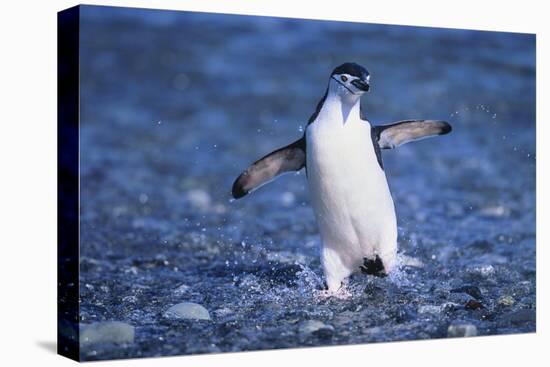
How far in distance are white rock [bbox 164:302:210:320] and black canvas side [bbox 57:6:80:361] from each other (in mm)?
567

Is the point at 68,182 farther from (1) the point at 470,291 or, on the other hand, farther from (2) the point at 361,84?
(1) the point at 470,291

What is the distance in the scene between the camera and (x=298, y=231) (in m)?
7.79

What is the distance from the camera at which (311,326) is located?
5.61m

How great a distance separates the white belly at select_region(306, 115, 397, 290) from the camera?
5.60 meters

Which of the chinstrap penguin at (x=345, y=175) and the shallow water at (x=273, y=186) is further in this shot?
the shallow water at (x=273, y=186)

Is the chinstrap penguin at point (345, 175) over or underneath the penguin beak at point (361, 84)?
underneath

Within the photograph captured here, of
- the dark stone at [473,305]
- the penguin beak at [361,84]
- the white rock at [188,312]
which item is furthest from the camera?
the dark stone at [473,305]

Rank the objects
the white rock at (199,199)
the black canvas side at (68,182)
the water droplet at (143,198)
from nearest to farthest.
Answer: the black canvas side at (68,182)
the water droplet at (143,198)
the white rock at (199,199)

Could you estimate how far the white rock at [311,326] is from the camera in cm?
560

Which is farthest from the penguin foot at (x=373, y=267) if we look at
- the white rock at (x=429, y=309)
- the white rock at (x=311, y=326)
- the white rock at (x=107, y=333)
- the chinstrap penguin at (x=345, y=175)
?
the white rock at (x=107, y=333)

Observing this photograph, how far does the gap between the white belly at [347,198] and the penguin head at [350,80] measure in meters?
0.17

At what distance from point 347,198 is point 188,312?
3.44ft

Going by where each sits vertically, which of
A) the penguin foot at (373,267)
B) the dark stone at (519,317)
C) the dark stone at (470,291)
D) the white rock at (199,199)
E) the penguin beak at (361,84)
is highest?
the penguin beak at (361,84)

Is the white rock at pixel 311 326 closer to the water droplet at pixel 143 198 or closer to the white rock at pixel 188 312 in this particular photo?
the white rock at pixel 188 312
